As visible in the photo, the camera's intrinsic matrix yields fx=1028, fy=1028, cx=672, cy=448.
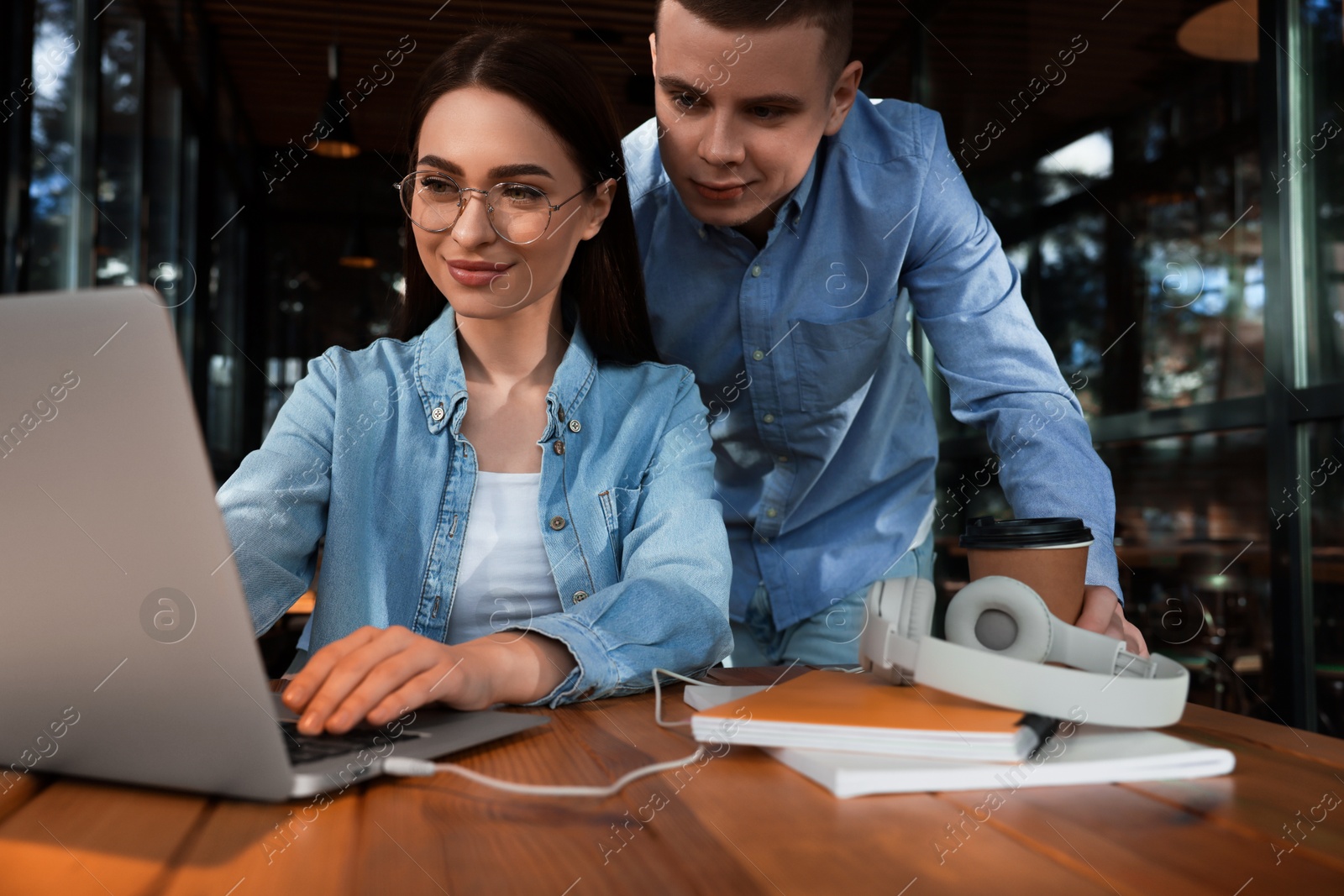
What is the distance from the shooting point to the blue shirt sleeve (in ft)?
4.79

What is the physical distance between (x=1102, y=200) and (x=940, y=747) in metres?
4.00

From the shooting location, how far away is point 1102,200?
4160 mm

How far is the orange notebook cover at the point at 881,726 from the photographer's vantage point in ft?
2.23

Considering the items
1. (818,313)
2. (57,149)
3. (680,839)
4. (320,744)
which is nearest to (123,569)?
(320,744)

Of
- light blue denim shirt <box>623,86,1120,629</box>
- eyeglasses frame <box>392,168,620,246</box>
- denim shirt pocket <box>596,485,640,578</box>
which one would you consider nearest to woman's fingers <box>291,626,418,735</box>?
denim shirt pocket <box>596,485,640,578</box>

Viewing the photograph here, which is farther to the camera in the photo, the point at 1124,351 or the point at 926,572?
the point at 1124,351

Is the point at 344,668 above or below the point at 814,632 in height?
above

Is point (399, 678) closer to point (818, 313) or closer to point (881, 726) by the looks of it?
point (881, 726)

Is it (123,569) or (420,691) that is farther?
(420,691)

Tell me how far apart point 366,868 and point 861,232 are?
148 cm

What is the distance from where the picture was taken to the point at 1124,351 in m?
3.96

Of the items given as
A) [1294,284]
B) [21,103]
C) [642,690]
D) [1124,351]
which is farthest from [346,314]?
[642,690]

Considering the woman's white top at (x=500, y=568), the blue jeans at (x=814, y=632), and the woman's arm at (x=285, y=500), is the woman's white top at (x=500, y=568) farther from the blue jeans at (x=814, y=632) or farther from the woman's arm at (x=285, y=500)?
the blue jeans at (x=814, y=632)

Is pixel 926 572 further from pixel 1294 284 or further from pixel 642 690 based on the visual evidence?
pixel 1294 284
